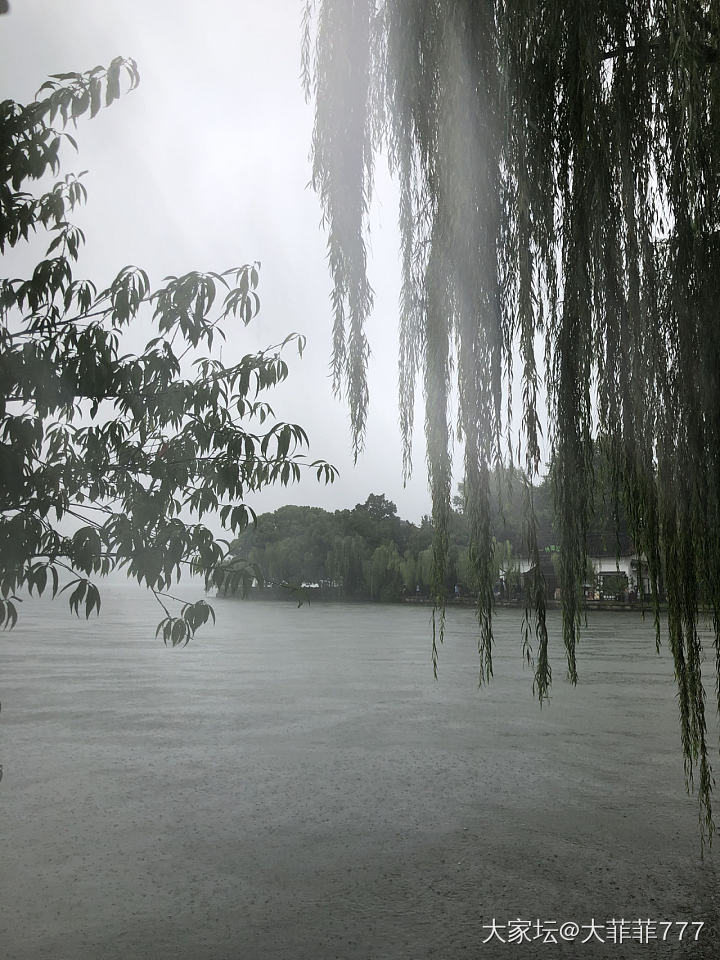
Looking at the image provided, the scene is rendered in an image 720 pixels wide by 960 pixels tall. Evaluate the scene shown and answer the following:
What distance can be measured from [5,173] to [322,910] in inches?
151

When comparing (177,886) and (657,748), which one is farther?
(657,748)

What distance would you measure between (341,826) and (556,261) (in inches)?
190

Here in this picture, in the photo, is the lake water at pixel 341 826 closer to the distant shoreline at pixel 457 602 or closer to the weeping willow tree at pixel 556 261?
the distant shoreline at pixel 457 602

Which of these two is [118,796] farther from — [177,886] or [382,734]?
[382,734]

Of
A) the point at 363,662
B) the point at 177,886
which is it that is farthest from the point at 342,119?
the point at 363,662

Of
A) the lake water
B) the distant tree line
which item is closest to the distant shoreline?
the distant tree line

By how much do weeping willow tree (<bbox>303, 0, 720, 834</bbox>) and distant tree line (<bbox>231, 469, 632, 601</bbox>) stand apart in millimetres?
49

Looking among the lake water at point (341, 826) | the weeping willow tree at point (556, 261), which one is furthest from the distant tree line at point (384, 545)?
the lake water at point (341, 826)

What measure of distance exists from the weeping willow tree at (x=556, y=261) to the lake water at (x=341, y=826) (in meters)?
2.58

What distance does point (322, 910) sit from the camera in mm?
4133

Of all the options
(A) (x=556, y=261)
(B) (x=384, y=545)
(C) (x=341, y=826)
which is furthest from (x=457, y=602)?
(B) (x=384, y=545)

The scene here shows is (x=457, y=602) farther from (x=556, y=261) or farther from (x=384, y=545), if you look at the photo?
(x=384, y=545)

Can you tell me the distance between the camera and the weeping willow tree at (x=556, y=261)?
1.87 m

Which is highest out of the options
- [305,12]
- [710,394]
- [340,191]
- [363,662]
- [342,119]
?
[305,12]
